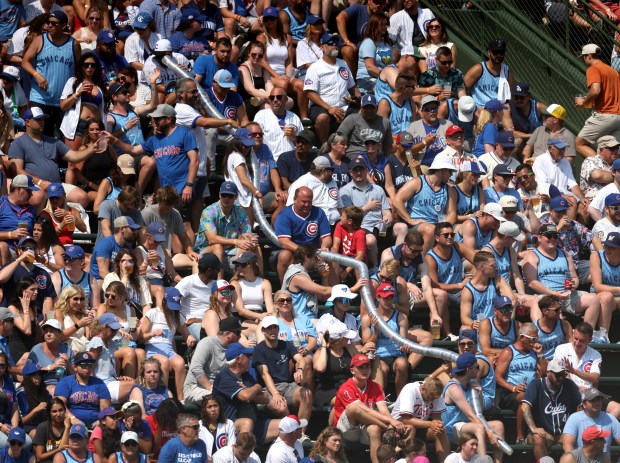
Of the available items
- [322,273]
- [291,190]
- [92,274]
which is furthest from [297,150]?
[92,274]

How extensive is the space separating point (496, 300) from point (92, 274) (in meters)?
4.13

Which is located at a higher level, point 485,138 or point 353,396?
point 485,138

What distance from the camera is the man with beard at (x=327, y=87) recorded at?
18547 mm

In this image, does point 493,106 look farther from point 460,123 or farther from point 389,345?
point 389,345

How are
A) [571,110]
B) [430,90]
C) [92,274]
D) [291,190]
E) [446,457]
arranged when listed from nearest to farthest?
[446,457] → [92,274] → [291,190] → [430,90] → [571,110]

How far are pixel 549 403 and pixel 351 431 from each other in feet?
6.87

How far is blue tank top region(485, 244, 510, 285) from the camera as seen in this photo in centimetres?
1667

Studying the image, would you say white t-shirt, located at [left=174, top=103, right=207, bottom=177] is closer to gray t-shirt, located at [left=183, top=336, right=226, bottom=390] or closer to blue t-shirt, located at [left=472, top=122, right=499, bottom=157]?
gray t-shirt, located at [left=183, top=336, right=226, bottom=390]

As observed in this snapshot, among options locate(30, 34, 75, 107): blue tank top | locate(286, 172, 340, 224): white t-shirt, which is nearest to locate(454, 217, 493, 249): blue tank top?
locate(286, 172, 340, 224): white t-shirt

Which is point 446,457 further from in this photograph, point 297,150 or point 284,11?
point 284,11

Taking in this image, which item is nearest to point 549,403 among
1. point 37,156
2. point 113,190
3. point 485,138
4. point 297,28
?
point 485,138

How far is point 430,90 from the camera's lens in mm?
19078

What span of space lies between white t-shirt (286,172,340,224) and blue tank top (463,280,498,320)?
1807 millimetres

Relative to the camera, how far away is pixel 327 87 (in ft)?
61.4
